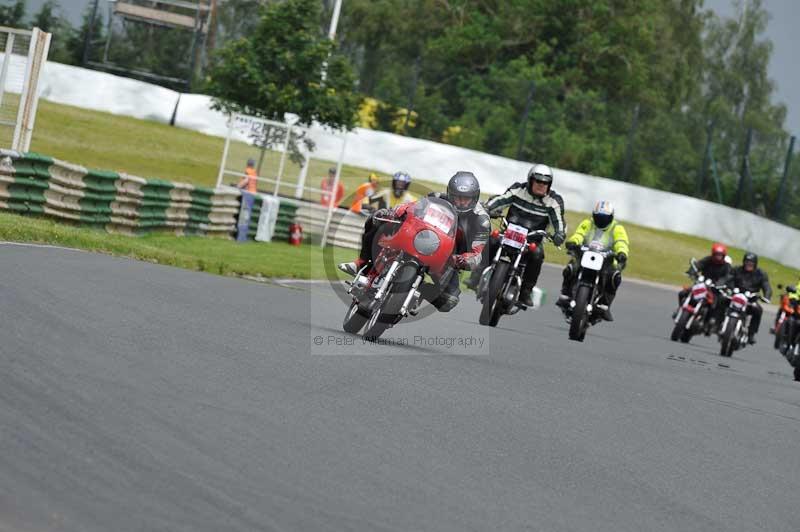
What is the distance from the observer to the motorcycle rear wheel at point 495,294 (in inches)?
635

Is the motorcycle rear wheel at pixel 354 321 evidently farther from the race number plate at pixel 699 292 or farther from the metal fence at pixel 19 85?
the race number plate at pixel 699 292

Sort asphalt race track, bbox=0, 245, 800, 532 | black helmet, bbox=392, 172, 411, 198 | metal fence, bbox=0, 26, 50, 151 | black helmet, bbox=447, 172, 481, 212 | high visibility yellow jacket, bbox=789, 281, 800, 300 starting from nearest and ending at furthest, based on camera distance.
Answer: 1. asphalt race track, bbox=0, 245, 800, 532
2. black helmet, bbox=447, 172, 481, 212
3. black helmet, bbox=392, 172, 411, 198
4. metal fence, bbox=0, 26, 50, 151
5. high visibility yellow jacket, bbox=789, 281, 800, 300

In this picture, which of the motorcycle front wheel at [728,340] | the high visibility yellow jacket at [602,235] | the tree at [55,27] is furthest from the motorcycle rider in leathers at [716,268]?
the tree at [55,27]

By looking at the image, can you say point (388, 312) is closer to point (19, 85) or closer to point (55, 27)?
point (19, 85)

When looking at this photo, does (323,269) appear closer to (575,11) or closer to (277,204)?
(277,204)

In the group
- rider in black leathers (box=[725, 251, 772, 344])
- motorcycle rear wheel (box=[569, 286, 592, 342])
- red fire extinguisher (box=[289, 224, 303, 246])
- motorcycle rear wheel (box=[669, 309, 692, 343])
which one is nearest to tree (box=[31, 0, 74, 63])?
red fire extinguisher (box=[289, 224, 303, 246])

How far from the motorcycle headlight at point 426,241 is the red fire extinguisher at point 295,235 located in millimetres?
17669

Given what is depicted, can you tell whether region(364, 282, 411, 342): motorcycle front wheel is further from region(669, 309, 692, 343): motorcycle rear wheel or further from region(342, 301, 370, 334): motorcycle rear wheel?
region(669, 309, 692, 343): motorcycle rear wheel

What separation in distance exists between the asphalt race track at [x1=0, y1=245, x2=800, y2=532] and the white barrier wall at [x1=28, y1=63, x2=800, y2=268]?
108ft

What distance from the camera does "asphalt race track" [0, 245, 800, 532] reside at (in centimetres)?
555

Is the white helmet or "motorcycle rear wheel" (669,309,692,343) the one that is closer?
the white helmet

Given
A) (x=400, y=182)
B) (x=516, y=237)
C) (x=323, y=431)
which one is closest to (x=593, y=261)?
(x=516, y=237)

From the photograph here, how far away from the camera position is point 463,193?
11.7 m

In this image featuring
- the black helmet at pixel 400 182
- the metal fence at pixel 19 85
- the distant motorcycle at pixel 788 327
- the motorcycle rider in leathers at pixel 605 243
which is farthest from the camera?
the distant motorcycle at pixel 788 327
